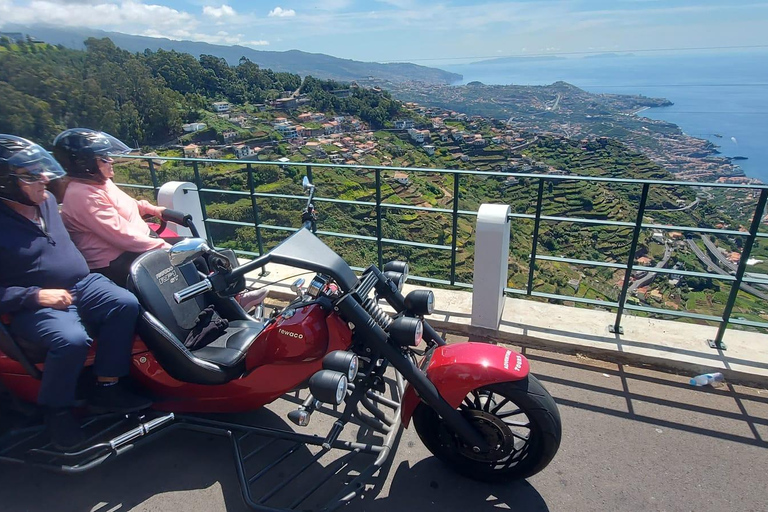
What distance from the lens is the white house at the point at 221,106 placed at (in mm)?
18188

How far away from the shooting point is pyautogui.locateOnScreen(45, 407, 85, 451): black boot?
2.52 m

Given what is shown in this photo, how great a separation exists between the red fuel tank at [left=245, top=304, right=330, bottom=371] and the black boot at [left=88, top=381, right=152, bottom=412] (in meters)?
0.89

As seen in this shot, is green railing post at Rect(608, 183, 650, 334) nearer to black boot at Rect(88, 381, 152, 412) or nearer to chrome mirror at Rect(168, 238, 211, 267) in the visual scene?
chrome mirror at Rect(168, 238, 211, 267)

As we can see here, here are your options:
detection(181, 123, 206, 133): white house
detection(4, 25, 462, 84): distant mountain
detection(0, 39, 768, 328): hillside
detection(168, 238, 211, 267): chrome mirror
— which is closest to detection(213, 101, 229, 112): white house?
detection(0, 39, 768, 328): hillside

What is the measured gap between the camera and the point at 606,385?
10.9 ft

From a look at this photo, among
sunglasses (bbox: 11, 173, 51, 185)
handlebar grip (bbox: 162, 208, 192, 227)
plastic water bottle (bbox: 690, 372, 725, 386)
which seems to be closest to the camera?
sunglasses (bbox: 11, 173, 51, 185)

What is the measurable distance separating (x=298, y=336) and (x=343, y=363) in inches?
16.0

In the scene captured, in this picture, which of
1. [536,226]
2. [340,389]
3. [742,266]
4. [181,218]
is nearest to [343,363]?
[340,389]

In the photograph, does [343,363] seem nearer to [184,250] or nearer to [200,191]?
[184,250]

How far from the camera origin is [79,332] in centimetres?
247

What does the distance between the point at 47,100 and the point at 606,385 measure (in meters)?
9.64

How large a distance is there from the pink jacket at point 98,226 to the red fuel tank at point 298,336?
1.38 metres

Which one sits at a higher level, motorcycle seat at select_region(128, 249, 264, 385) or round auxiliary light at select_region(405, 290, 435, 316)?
round auxiliary light at select_region(405, 290, 435, 316)

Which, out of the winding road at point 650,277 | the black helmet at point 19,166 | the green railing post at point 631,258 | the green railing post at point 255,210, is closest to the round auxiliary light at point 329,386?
the black helmet at point 19,166
